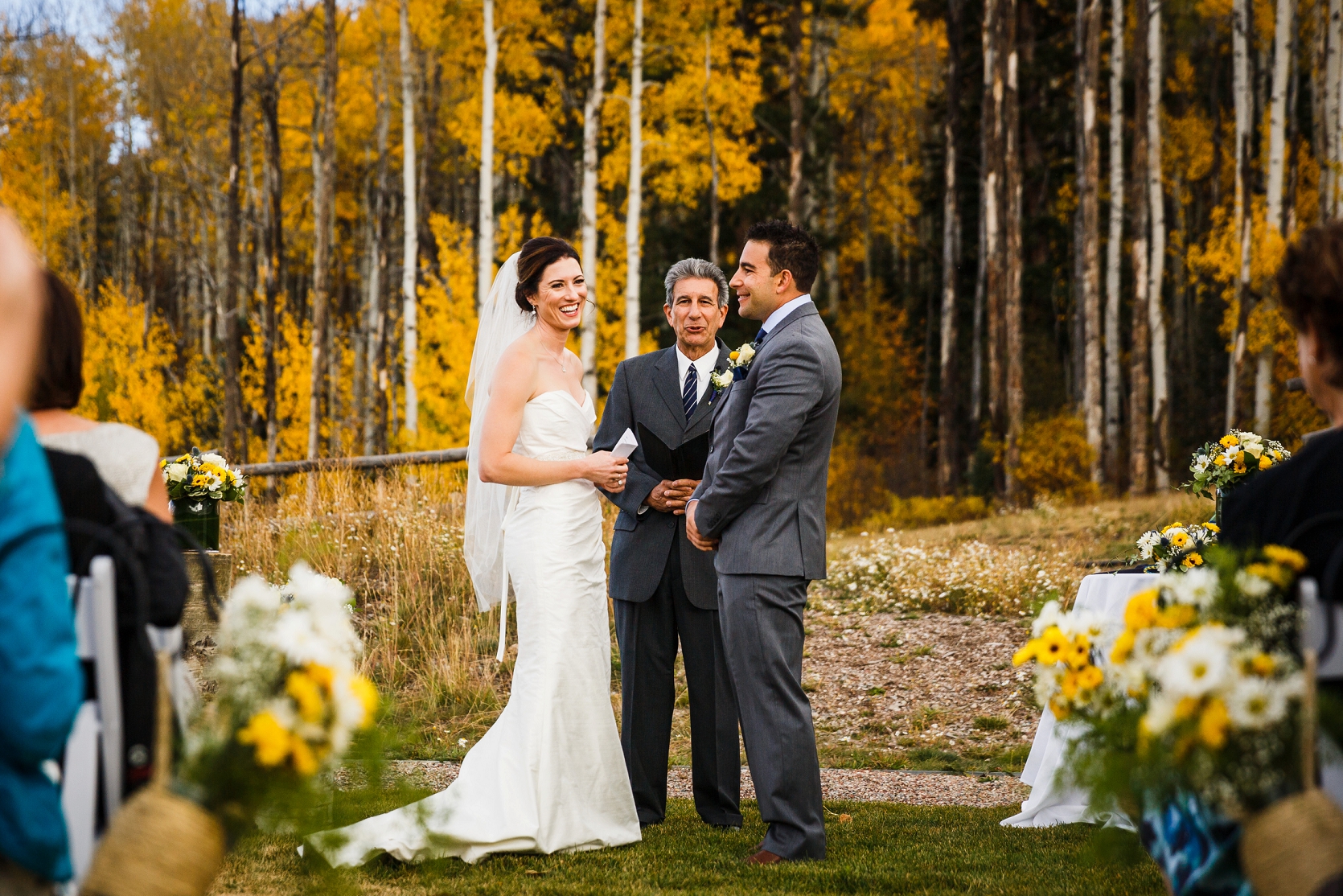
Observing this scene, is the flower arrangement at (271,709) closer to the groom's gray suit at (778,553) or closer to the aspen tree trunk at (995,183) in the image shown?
the groom's gray suit at (778,553)

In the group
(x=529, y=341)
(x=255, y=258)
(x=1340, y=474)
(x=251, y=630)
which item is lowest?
(x=251, y=630)

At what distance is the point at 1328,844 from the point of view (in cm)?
184

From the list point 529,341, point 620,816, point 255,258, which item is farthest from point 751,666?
point 255,258

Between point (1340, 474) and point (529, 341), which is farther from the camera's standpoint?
point (529, 341)

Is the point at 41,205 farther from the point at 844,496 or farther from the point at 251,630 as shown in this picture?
the point at 251,630

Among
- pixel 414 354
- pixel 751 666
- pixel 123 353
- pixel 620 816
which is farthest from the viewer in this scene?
pixel 123 353

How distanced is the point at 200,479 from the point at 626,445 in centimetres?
302

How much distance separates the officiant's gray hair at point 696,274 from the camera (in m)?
5.48

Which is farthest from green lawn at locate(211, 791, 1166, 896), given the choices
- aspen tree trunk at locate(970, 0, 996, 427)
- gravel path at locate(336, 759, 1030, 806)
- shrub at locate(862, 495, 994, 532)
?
aspen tree trunk at locate(970, 0, 996, 427)

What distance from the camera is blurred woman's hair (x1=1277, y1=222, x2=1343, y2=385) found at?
2.15 metres

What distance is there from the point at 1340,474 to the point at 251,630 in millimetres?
2072

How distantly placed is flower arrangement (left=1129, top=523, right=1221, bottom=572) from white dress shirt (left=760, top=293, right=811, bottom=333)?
71.0 inches

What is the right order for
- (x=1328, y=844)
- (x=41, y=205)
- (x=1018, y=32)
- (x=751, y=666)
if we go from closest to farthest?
(x=1328, y=844), (x=751, y=666), (x=1018, y=32), (x=41, y=205)

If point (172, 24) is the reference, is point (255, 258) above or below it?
below
